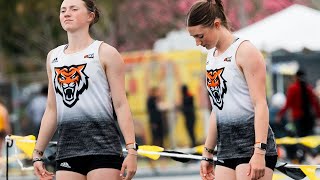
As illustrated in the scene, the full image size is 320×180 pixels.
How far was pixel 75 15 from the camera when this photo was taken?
22.8 feet

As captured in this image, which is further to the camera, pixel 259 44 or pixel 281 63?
pixel 281 63

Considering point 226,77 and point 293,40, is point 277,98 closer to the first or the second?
point 293,40

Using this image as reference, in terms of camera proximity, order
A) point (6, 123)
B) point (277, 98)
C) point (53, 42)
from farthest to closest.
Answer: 1. point (53, 42)
2. point (277, 98)
3. point (6, 123)

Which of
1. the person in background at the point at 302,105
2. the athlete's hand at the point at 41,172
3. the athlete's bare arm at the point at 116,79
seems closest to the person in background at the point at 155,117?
the person in background at the point at 302,105

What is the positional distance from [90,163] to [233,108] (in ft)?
3.16

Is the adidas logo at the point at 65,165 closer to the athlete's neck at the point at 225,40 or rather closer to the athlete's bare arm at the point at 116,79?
the athlete's bare arm at the point at 116,79

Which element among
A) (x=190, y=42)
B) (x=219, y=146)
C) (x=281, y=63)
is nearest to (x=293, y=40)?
(x=190, y=42)

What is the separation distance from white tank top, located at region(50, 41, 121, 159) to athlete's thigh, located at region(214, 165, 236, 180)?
0.65 metres

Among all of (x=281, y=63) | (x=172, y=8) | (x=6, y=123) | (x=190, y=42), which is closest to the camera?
(x=6, y=123)

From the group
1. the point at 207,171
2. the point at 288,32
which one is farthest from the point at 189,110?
the point at 207,171

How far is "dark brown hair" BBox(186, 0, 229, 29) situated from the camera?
6875mm

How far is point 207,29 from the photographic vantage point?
687 centimetres

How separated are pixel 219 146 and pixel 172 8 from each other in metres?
31.5

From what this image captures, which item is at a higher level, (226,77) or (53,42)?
(226,77)
